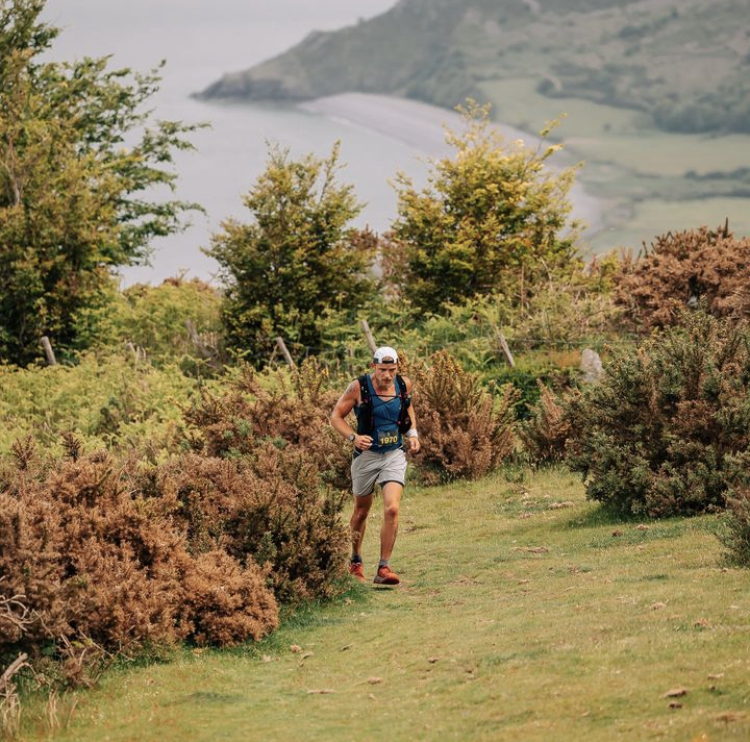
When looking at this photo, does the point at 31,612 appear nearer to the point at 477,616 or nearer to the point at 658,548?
the point at 477,616

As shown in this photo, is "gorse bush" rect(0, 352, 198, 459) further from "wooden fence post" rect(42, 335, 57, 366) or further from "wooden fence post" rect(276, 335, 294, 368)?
"wooden fence post" rect(42, 335, 57, 366)

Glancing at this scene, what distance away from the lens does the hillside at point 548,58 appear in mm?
118875

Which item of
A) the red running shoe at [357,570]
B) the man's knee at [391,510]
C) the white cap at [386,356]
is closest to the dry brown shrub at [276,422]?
the red running shoe at [357,570]

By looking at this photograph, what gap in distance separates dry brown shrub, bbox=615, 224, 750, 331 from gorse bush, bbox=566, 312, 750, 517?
11138 mm

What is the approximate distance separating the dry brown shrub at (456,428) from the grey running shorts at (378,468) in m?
6.82

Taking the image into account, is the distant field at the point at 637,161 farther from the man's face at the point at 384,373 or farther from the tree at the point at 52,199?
the man's face at the point at 384,373

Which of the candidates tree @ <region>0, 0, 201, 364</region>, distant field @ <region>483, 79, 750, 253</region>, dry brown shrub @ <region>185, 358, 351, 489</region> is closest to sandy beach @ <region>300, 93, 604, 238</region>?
distant field @ <region>483, 79, 750, 253</region>

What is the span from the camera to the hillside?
390ft

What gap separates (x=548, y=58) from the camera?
460 feet

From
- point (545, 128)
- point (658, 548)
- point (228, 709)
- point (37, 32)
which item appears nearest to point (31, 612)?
point (228, 709)

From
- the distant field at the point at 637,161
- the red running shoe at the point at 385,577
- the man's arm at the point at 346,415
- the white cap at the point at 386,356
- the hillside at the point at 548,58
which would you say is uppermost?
the hillside at the point at 548,58

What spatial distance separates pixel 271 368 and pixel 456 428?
11.2 meters

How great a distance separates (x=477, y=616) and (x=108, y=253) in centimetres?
3162

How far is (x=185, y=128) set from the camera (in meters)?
51.8
